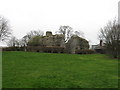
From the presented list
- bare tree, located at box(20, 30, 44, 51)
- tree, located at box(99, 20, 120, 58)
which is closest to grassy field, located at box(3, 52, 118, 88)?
tree, located at box(99, 20, 120, 58)

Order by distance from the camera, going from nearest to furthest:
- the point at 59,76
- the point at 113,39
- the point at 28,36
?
the point at 59,76
the point at 113,39
the point at 28,36

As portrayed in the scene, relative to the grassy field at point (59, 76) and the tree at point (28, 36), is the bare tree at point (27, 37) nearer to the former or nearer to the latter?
the tree at point (28, 36)

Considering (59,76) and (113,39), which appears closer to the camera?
(59,76)

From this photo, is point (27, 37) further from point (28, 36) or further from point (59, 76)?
point (59, 76)

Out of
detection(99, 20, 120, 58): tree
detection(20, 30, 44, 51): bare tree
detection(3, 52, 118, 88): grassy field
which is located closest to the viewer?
detection(3, 52, 118, 88): grassy field

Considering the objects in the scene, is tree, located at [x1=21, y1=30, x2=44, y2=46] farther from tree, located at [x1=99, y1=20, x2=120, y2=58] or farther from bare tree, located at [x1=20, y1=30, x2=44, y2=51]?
tree, located at [x1=99, y1=20, x2=120, y2=58]

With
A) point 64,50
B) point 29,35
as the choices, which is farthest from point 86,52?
point 29,35

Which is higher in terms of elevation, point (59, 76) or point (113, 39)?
point (113, 39)

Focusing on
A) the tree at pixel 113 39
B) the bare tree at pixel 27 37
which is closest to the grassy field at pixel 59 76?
the tree at pixel 113 39

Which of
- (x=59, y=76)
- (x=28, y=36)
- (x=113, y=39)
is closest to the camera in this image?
(x=59, y=76)

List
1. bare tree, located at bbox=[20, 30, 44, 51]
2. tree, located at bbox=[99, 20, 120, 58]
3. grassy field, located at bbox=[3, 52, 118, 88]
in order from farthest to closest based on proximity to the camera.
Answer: bare tree, located at bbox=[20, 30, 44, 51] < tree, located at bbox=[99, 20, 120, 58] < grassy field, located at bbox=[3, 52, 118, 88]

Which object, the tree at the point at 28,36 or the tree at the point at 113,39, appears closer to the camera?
the tree at the point at 113,39

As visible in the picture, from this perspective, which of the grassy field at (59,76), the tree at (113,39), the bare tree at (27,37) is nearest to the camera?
the grassy field at (59,76)

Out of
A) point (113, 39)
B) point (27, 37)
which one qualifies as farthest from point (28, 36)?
point (113, 39)
